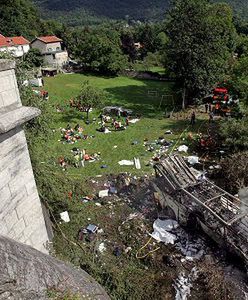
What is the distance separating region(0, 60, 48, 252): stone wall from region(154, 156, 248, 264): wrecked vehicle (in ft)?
18.5

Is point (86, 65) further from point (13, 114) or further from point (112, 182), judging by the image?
point (13, 114)

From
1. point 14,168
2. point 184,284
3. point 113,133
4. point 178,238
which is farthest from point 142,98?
point 14,168

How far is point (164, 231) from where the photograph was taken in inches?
412

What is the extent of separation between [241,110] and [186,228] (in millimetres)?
8188

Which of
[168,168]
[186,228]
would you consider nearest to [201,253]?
[186,228]

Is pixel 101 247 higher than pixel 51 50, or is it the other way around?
pixel 51 50

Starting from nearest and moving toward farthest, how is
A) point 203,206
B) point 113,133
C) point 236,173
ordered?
point 203,206 < point 236,173 < point 113,133

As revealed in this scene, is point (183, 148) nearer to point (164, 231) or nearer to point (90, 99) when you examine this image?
point (164, 231)

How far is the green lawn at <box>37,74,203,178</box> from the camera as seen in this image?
48.8ft

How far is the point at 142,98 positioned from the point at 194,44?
29.5 ft

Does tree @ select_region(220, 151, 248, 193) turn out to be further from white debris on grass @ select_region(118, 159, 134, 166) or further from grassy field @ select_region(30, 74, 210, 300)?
white debris on grass @ select_region(118, 159, 134, 166)

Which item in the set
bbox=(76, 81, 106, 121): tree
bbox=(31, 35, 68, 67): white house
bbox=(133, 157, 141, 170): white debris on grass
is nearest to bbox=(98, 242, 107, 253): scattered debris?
bbox=(133, 157, 141, 170): white debris on grass

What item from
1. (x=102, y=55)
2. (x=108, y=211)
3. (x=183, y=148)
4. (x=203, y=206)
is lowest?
(x=183, y=148)

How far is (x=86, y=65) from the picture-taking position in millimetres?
43312
